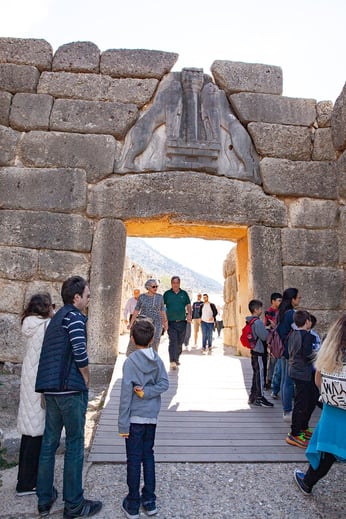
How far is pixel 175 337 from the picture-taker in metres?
5.79

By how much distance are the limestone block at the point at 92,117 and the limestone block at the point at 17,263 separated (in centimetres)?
193

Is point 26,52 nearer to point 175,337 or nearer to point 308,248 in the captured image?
point 175,337

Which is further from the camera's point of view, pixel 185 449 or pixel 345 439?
pixel 185 449

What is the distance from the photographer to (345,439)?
99.9 inches

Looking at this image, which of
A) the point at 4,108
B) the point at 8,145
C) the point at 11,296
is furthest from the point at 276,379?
the point at 4,108

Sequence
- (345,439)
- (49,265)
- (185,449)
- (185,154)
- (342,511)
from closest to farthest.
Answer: (345,439) < (342,511) < (185,449) < (49,265) < (185,154)

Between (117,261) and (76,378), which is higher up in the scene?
(117,261)

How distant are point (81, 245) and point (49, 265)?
511mm

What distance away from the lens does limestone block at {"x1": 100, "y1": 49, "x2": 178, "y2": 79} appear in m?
6.59

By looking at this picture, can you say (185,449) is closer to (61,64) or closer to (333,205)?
(333,205)

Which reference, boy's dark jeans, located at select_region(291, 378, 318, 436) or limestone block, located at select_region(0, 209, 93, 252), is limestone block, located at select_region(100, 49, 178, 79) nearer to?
limestone block, located at select_region(0, 209, 93, 252)

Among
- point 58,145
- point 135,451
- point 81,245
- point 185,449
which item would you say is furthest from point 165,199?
point 135,451

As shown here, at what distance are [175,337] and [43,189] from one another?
2788 millimetres

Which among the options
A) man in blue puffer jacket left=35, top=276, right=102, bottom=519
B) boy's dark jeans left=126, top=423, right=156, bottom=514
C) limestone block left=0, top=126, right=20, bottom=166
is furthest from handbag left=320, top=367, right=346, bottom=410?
limestone block left=0, top=126, right=20, bottom=166
